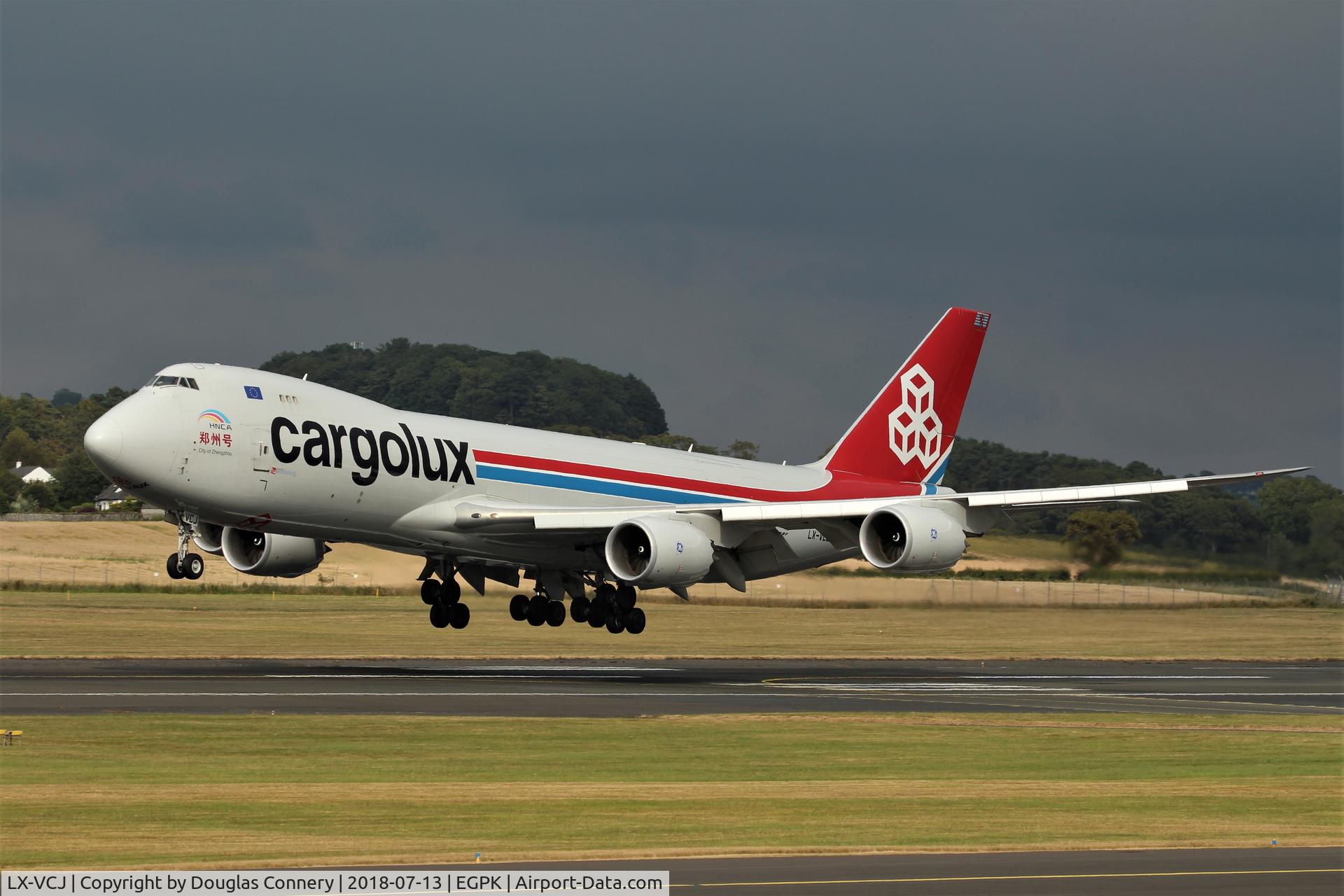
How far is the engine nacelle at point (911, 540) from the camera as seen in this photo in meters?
41.7

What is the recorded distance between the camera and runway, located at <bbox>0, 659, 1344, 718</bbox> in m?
33.3

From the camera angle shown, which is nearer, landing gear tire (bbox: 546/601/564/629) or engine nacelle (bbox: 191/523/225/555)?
engine nacelle (bbox: 191/523/225/555)

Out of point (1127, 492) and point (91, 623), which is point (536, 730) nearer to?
point (1127, 492)

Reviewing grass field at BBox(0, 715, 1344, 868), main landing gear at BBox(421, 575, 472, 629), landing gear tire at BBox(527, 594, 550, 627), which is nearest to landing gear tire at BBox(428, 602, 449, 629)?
main landing gear at BBox(421, 575, 472, 629)

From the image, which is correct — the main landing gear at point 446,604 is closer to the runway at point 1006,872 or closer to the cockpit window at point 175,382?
the cockpit window at point 175,382

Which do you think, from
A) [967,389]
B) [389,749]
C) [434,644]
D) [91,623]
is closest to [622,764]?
[389,749]

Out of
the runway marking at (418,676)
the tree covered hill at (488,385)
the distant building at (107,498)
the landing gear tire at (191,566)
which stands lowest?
the runway marking at (418,676)

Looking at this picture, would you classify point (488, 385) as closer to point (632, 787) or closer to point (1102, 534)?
point (1102, 534)

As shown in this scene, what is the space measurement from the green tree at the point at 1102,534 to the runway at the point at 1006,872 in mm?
36269

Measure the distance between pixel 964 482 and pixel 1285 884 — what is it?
67379 mm

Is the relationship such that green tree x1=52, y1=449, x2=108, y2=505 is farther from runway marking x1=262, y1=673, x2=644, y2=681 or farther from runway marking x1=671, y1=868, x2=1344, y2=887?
runway marking x1=671, y1=868, x2=1344, y2=887

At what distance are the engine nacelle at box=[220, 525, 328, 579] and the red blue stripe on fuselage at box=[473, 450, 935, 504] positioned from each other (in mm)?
5663

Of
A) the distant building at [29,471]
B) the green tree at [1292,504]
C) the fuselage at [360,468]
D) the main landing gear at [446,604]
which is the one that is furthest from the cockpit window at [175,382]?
the distant building at [29,471]

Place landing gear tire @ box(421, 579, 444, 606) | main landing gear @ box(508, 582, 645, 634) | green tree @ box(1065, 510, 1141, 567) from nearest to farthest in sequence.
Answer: main landing gear @ box(508, 582, 645, 634) < landing gear tire @ box(421, 579, 444, 606) < green tree @ box(1065, 510, 1141, 567)
